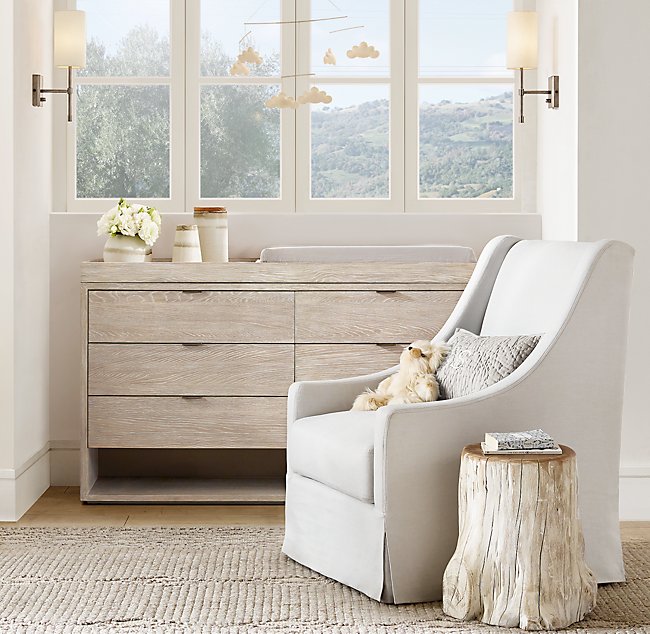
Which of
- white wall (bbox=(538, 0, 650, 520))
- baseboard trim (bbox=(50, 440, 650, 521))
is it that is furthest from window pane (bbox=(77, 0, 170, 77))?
baseboard trim (bbox=(50, 440, 650, 521))

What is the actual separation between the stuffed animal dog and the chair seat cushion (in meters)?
0.06

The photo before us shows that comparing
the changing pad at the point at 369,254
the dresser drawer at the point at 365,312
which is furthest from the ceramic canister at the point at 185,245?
the dresser drawer at the point at 365,312

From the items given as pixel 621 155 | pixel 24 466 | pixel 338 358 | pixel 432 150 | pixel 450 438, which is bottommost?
pixel 24 466

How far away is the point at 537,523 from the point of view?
225 cm

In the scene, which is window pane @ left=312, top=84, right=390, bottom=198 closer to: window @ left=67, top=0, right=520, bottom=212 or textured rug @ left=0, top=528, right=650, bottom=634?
window @ left=67, top=0, right=520, bottom=212

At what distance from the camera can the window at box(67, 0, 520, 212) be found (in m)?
4.06

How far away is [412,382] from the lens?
2.72 meters

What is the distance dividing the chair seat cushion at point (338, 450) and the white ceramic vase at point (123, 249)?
1.14 meters

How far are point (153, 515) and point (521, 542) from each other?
162cm

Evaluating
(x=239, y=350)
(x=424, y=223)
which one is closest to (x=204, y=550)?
(x=239, y=350)

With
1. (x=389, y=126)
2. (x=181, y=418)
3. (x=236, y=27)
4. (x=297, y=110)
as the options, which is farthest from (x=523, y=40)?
(x=181, y=418)

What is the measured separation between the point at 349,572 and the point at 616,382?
0.86 m

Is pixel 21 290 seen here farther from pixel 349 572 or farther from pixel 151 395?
pixel 349 572

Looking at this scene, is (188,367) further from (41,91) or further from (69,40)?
(69,40)
